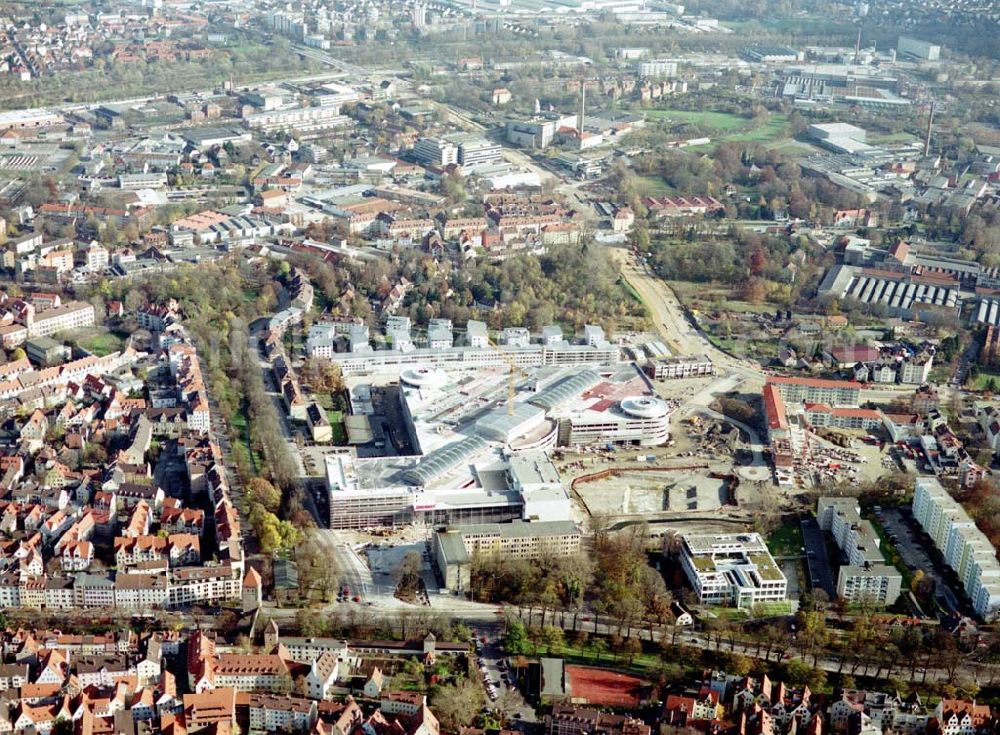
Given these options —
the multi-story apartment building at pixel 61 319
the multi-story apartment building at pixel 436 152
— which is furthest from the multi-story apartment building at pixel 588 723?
the multi-story apartment building at pixel 436 152

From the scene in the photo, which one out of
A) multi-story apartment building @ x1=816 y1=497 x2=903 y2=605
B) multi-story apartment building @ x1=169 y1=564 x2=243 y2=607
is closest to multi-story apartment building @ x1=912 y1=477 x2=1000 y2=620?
multi-story apartment building @ x1=816 y1=497 x2=903 y2=605

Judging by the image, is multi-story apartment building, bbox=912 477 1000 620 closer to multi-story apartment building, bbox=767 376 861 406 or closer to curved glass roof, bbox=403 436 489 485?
multi-story apartment building, bbox=767 376 861 406

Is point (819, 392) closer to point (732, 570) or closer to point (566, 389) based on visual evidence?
point (566, 389)

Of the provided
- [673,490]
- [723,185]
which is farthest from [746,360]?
[723,185]

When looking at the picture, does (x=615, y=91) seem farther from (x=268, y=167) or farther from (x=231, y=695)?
(x=231, y=695)

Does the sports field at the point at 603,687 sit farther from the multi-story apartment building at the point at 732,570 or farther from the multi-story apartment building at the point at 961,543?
the multi-story apartment building at the point at 961,543

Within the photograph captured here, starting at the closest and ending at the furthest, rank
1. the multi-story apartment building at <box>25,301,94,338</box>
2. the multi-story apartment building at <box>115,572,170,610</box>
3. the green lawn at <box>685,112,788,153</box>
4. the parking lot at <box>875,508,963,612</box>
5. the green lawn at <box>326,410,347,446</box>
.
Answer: the multi-story apartment building at <box>115,572,170,610</box> → the parking lot at <box>875,508,963,612</box> → the green lawn at <box>326,410,347,446</box> → the multi-story apartment building at <box>25,301,94,338</box> → the green lawn at <box>685,112,788,153</box>

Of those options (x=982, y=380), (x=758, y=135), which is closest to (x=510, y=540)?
(x=982, y=380)
